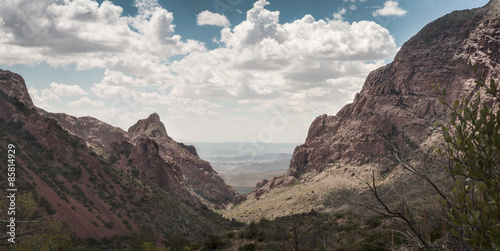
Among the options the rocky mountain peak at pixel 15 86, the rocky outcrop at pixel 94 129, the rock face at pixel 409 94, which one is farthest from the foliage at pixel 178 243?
the rocky outcrop at pixel 94 129

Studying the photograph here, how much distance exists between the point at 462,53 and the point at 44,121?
5569 inches

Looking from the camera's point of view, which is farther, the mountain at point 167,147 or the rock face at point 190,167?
the rock face at point 190,167

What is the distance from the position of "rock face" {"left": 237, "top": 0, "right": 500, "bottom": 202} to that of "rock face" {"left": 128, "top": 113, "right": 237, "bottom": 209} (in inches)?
674

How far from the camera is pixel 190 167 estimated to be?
15575 cm

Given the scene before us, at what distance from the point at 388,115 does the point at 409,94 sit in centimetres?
1536

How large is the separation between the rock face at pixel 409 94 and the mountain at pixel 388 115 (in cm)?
29

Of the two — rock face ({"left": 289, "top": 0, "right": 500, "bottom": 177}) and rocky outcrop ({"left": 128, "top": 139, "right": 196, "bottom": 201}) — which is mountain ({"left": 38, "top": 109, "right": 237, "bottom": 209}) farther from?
rock face ({"left": 289, "top": 0, "right": 500, "bottom": 177})

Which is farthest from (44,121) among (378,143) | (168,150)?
(378,143)

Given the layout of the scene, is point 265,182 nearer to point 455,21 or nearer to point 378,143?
point 378,143

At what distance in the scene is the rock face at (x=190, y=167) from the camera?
151m

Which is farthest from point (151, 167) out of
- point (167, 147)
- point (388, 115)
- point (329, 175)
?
point (388, 115)

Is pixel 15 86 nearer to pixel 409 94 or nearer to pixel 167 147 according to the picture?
pixel 167 147

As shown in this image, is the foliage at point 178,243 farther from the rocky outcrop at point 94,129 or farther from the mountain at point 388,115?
the rocky outcrop at point 94,129

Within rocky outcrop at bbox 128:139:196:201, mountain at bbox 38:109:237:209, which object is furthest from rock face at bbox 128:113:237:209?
rocky outcrop at bbox 128:139:196:201
